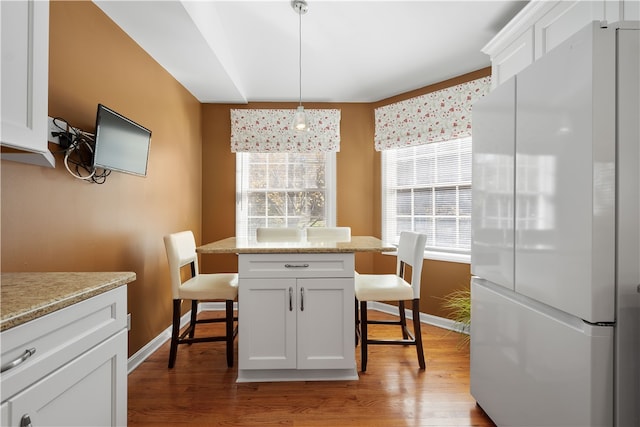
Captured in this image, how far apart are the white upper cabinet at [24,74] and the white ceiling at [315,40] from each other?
94cm

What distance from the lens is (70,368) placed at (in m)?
0.95

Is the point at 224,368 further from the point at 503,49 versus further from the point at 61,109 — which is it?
the point at 503,49

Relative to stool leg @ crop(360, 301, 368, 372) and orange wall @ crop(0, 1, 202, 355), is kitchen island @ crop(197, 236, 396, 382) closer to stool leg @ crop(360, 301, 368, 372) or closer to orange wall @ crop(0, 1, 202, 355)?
stool leg @ crop(360, 301, 368, 372)

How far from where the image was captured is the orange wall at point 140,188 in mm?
1606

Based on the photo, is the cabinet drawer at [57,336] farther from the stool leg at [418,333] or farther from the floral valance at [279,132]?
the floral valance at [279,132]

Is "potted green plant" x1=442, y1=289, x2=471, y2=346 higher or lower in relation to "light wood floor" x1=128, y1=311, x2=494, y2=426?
higher

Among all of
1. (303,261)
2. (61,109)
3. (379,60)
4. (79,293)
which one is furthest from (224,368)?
(379,60)

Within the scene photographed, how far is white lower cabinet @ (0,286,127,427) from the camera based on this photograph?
79 centimetres

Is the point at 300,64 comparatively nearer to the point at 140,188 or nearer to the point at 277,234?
the point at 277,234

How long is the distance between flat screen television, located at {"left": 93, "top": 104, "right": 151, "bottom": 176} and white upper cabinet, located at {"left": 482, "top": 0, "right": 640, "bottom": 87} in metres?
2.47

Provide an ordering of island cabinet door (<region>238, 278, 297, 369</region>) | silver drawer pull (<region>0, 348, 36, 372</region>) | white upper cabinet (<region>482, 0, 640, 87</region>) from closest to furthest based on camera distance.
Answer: silver drawer pull (<region>0, 348, 36, 372</region>)
white upper cabinet (<region>482, 0, 640, 87</region>)
island cabinet door (<region>238, 278, 297, 369</region>)

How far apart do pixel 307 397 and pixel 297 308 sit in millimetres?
529

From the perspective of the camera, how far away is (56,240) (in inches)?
65.7

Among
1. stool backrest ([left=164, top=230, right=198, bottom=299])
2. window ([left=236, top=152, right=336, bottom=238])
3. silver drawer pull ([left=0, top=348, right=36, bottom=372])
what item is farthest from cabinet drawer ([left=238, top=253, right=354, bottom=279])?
window ([left=236, top=152, right=336, bottom=238])
